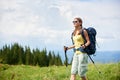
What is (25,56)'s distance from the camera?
57031mm

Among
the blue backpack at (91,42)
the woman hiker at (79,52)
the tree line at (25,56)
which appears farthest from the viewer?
the tree line at (25,56)

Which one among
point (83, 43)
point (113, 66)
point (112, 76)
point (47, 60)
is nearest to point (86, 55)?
point (83, 43)

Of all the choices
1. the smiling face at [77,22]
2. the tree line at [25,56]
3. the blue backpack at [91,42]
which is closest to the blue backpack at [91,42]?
the blue backpack at [91,42]

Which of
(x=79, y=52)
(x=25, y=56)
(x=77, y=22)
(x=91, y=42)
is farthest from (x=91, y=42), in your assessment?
(x=25, y=56)

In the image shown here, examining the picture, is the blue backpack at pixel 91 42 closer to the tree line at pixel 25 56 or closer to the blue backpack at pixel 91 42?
the blue backpack at pixel 91 42

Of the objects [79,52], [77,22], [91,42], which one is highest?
[77,22]

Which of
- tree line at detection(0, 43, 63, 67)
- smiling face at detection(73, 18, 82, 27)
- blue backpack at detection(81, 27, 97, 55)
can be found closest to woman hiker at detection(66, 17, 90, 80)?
smiling face at detection(73, 18, 82, 27)

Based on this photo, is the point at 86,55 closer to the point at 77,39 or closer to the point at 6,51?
the point at 77,39

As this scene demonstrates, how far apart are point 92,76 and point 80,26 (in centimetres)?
404

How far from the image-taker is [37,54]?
60.3 meters

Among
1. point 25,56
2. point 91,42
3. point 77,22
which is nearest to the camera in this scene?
point 77,22

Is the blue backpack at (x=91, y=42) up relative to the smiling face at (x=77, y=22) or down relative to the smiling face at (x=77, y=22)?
down

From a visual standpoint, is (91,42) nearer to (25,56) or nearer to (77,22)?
(77,22)

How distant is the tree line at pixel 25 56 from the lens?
54531 mm
